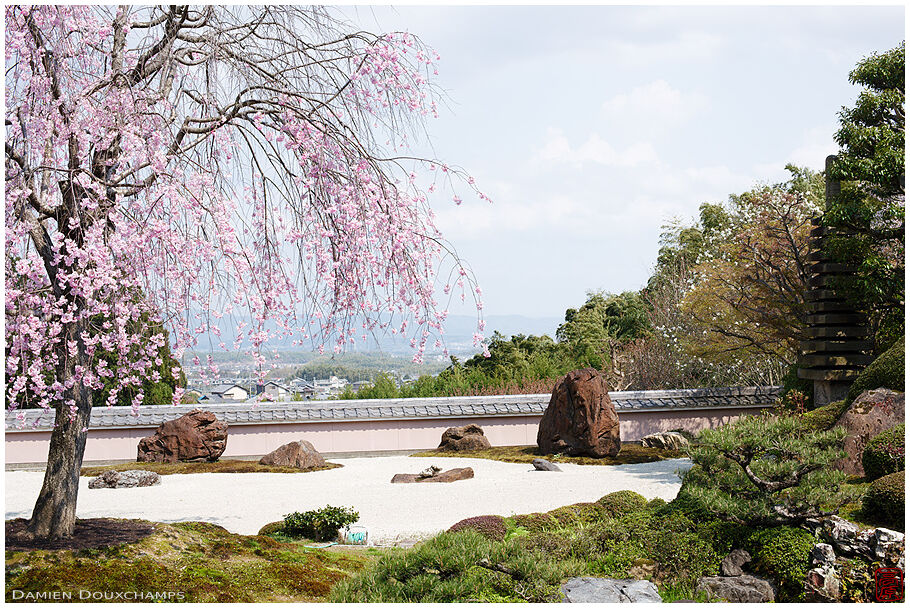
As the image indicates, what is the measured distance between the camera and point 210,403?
44.2 feet

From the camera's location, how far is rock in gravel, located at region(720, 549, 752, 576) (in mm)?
5328

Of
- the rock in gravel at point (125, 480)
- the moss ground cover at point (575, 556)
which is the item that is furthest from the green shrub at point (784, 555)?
the rock in gravel at point (125, 480)

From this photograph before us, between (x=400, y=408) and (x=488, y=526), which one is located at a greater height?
(x=400, y=408)

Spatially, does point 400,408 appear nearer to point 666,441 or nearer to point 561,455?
point 561,455

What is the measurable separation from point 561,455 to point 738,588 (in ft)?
20.9

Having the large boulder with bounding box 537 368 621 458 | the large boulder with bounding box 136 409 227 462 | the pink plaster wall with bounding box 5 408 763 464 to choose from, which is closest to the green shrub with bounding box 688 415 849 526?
the large boulder with bounding box 537 368 621 458

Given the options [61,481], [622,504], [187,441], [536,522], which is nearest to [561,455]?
[622,504]

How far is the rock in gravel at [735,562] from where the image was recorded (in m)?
5.33

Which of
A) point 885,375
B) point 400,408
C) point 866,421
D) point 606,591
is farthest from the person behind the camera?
point 400,408

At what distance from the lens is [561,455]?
37.6 feet

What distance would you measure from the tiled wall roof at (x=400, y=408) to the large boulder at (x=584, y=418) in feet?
6.13

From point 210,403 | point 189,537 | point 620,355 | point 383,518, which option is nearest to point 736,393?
point 620,355

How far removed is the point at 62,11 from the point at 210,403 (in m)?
9.34

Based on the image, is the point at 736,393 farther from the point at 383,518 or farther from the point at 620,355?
the point at 383,518
